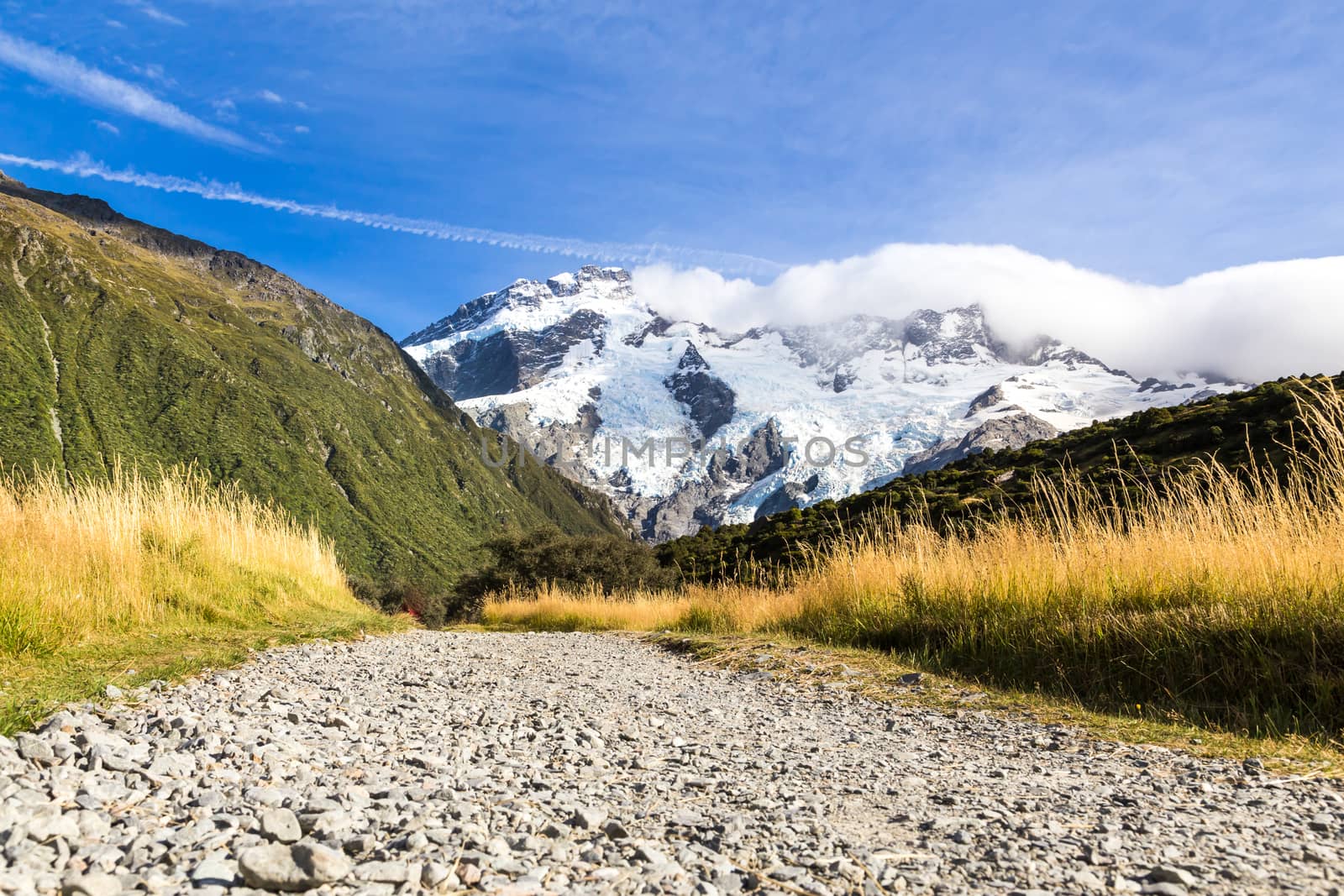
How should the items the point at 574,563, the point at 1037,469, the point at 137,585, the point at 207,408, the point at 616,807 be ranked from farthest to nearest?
1. the point at 207,408
2. the point at 574,563
3. the point at 1037,469
4. the point at 137,585
5. the point at 616,807

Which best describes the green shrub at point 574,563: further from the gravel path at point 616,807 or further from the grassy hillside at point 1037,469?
the gravel path at point 616,807

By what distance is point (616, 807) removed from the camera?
3014 mm

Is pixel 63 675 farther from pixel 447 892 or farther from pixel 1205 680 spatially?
pixel 1205 680

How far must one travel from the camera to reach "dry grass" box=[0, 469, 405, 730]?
5.41 meters

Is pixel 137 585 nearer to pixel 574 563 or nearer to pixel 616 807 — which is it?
pixel 616 807

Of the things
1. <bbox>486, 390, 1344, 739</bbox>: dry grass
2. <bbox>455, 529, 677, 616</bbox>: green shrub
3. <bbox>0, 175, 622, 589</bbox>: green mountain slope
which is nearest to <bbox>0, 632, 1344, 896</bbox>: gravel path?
<bbox>486, 390, 1344, 739</bbox>: dry grass

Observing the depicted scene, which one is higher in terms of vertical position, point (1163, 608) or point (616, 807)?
point (616, 807)

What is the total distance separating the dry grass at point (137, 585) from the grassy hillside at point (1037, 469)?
8.25 metres

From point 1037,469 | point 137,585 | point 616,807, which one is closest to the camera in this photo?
point 616,807

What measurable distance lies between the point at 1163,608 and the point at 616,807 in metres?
4.89

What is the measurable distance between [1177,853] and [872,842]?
98 centimetres

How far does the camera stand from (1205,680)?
4.89 m

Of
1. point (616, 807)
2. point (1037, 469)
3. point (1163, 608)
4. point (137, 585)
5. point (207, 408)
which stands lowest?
point (1163, 608)

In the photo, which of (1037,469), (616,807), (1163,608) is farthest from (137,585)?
(1037,469)
